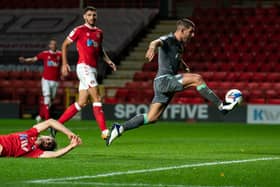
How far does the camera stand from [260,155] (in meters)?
13.5

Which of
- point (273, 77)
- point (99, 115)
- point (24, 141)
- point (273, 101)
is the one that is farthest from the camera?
point (273, 77)

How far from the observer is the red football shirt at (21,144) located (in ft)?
38.0

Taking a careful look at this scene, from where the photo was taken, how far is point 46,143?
1178 centimetres

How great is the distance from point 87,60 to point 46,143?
4.52m

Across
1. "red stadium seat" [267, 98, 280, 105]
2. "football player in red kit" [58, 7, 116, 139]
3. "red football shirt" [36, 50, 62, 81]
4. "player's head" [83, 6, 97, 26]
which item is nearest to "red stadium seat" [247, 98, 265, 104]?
"red stadium seat" [267, 98, 280, 105]

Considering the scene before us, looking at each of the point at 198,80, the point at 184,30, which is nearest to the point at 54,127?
the point at 198,80

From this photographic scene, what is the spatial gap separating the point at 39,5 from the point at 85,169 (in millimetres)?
28550

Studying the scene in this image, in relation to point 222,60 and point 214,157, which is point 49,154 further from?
point 222,60

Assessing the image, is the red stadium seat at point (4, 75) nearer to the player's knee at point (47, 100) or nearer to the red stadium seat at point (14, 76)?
the red stadium seat at point (14, 76)

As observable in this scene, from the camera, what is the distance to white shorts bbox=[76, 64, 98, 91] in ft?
52.1

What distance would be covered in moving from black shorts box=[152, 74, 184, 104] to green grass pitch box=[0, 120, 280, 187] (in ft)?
2.80

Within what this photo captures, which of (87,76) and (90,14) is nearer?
(90,14)

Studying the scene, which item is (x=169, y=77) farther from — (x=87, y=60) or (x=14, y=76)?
(x=14, y=76)

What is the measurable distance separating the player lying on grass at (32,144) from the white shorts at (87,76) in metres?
3.96
